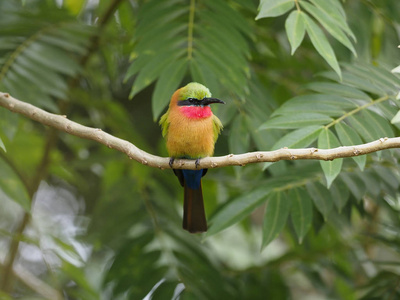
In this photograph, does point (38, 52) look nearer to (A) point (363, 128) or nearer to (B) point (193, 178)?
(B) point (193, 178)

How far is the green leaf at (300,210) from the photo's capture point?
288 cm

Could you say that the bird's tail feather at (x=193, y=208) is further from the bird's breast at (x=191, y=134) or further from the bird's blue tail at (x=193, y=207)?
the bird's breast at (x=191, y=134)

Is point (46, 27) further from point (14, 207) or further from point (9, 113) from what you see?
point (14, 207)

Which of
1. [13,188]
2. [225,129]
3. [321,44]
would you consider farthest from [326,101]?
[13,188]

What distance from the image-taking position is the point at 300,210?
9.55 feet

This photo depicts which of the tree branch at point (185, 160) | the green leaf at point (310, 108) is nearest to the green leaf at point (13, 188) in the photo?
the tree branch at point (185, 160)

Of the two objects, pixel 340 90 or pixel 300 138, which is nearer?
pixel 300 138

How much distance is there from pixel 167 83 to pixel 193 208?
2.29ft

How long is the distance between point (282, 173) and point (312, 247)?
47.4 inches

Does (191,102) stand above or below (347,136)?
above

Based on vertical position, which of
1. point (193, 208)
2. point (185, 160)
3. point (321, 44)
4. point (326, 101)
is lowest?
point (193, 208)

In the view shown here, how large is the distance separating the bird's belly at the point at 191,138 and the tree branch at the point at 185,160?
160 millimetres

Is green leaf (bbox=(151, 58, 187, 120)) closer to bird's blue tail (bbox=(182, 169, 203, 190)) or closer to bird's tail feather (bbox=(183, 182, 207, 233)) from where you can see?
bird's blue tail (bbox=(182, 169, 203, 190))

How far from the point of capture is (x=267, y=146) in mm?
3021
